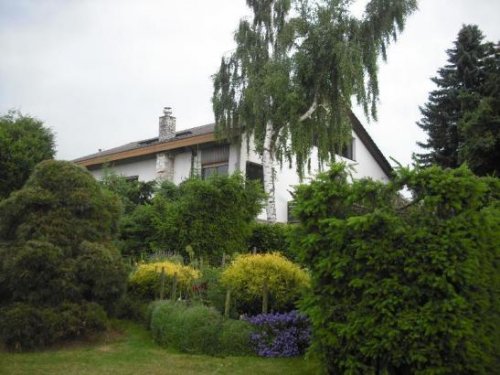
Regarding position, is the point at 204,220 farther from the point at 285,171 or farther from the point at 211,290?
the point at 285,171

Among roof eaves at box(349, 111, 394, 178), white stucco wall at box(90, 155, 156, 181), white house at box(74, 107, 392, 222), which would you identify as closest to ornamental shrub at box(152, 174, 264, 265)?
white house at box(74, 107, 392, 222)

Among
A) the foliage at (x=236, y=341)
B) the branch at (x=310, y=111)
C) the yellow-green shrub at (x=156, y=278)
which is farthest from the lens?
the branch at (x=310, y=111)

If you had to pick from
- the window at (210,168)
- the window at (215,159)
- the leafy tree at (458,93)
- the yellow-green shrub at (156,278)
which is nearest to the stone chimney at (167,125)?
the window at (215,159)

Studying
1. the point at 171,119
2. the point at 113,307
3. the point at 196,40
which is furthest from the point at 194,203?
the point at 171,119

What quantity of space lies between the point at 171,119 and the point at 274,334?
18.8 meters

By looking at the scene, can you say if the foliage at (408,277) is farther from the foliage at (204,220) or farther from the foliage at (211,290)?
the foliage at (204,220)

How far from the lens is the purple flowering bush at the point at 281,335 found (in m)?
A: 7.59

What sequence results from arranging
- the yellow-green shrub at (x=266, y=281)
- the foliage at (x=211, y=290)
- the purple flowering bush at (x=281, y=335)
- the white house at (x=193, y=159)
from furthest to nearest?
the white house at (x=193, y=159) → the foliage at (x=211, y=290) → the yellow-green shrub at (x=266, y=281) → the purple flowering bush at (x=281, y=335)

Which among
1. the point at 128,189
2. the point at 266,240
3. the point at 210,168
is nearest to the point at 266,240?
the point at 266,240

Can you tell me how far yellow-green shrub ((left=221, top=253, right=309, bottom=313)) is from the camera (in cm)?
869

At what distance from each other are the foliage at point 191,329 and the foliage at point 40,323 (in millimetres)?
1105

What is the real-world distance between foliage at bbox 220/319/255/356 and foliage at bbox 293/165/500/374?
207 cm

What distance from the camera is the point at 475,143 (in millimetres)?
18625

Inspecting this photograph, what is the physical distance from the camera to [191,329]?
26.3 feet
